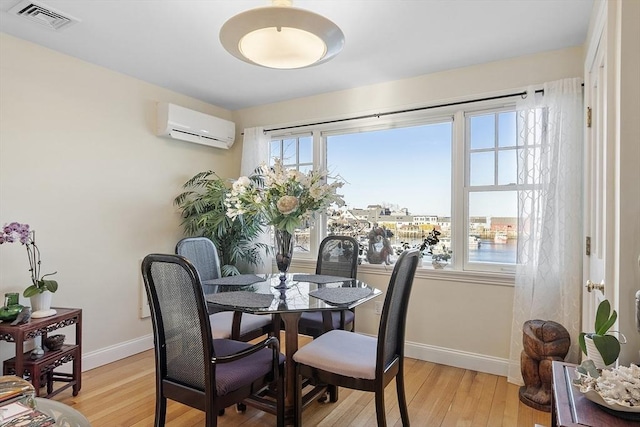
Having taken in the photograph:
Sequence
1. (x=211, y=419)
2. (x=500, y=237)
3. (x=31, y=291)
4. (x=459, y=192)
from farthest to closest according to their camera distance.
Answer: (x=459, y=192)
(x=500, y=237)
(x=31, y=291)
(x=211, y=419)

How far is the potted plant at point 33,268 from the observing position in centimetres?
229

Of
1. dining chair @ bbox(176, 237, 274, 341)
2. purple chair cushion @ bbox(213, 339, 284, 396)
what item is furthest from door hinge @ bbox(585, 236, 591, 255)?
dining chair @ bbox(176, 237, 274, 341)

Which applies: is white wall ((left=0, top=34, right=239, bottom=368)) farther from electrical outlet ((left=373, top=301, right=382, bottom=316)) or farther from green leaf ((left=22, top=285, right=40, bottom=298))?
electrical outlet ((left=373, top=301, right=382, bottom=316))

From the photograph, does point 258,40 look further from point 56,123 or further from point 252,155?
point 252,155

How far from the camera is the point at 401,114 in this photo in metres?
3.29

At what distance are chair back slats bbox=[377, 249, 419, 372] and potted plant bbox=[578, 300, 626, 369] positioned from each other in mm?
738

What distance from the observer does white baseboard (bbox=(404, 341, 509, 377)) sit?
2.84 metres

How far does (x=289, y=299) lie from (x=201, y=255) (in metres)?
1.04

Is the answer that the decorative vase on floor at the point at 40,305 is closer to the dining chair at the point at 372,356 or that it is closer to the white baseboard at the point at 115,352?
the white baseboard at the point at 115,352

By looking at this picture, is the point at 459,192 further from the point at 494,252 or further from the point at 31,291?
the point at 31,291

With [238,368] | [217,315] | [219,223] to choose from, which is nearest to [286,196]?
[238,368]

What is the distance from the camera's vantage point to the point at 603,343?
47.5 inches

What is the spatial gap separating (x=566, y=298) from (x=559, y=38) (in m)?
1.76

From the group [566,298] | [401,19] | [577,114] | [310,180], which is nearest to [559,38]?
[577,114]
